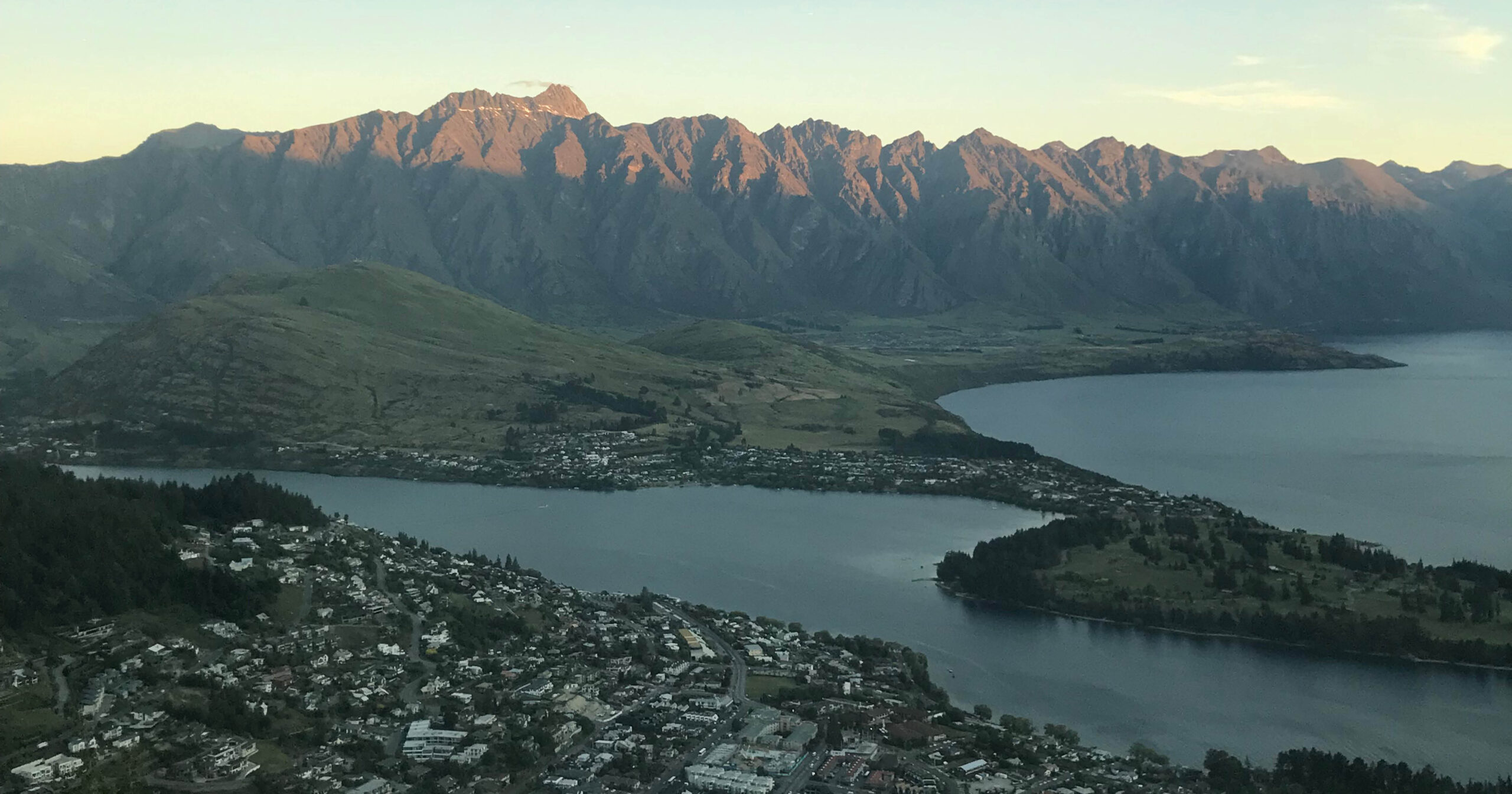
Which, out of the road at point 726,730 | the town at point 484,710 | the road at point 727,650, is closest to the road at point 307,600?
the town at point 484,710

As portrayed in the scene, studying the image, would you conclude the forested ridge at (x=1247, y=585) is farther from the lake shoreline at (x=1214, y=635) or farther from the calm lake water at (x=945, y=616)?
the calm lake water at (x=945, y=616)

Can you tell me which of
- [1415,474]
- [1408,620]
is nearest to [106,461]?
[1408,620]

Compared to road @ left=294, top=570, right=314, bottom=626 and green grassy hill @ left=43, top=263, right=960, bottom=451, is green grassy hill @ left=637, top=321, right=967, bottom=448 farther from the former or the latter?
road @ left=294, top=570, right=314, bottom=626

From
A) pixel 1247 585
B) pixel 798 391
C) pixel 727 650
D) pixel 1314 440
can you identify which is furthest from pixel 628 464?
pixel 1314 440

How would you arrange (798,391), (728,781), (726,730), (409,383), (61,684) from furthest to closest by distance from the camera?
(798,391)
(409,383)
(726,730)
(61,684)
(728,781)

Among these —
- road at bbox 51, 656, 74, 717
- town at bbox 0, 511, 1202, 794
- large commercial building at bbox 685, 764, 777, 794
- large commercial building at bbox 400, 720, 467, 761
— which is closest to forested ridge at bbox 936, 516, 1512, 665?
town at bbox 0, 511, 1202, 794

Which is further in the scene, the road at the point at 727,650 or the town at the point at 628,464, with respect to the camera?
the town at the point at 628,464

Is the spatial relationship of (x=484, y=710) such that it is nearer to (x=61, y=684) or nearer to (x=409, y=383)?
(x=61, y=684)

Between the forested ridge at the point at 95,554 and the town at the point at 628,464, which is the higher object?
the forested ridge at the point at 95,554
